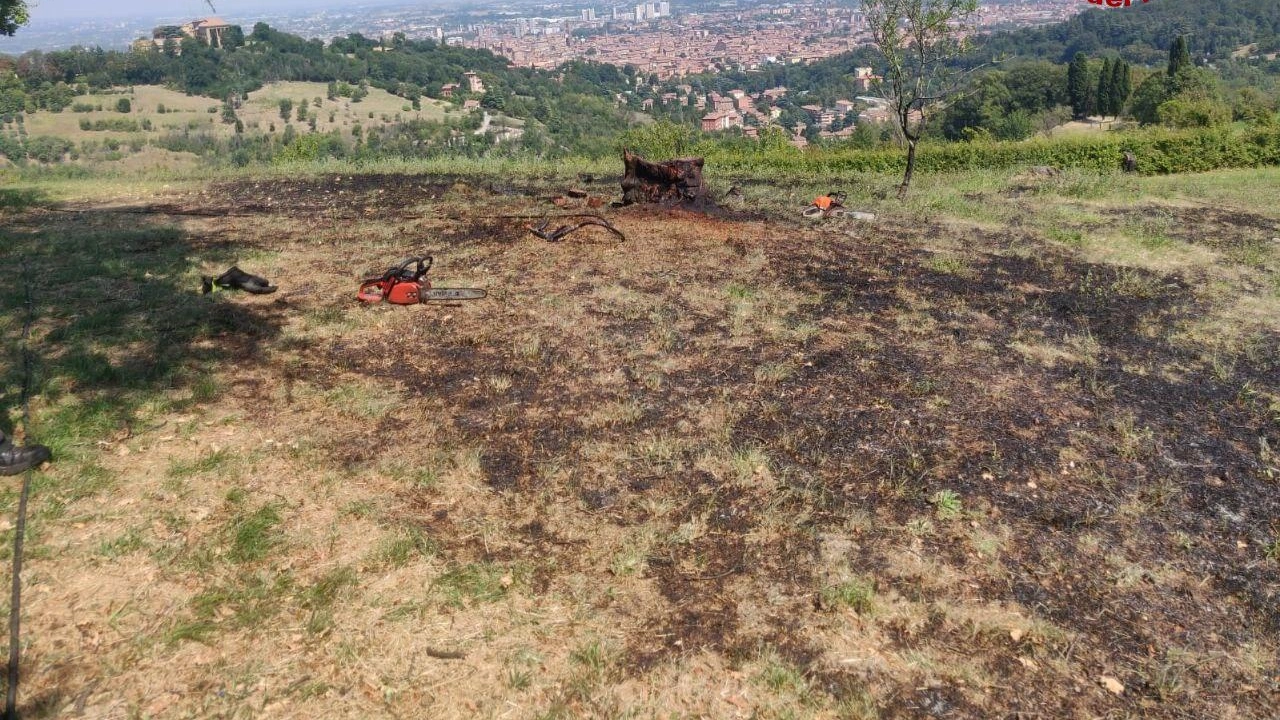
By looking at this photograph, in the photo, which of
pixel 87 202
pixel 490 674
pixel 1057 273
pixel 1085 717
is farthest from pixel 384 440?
pixel 87 202

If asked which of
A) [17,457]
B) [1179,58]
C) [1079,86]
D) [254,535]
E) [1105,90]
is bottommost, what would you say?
[254,535]

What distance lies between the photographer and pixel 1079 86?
48.6 m

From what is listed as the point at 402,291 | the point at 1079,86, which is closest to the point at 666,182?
the point at 402,291

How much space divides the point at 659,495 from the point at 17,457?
12.2 feet

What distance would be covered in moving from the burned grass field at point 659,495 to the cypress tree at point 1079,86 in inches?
1943

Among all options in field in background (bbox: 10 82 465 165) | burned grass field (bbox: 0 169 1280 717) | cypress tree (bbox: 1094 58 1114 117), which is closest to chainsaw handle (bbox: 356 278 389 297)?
burned grass field (bbox: 0 169 1280 717)

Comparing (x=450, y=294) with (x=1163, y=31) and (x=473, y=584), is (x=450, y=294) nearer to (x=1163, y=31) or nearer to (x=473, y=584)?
(x=473, y=584)

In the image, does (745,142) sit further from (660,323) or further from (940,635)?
(940,635)

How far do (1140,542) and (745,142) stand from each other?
16.7 meters

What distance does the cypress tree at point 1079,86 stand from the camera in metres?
48.3

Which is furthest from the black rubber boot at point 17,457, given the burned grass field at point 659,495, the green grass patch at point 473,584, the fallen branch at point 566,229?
the fallen branch at point 566,229

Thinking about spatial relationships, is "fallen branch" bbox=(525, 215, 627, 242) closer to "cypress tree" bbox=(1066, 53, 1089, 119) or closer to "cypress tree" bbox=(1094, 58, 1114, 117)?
"cypress tree" bbox=(1094, 58, 1114, 117)

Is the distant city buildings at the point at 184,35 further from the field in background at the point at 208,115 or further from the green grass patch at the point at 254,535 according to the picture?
the green grass patch at the point at 254,535

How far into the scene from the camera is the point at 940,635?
10.5 feet
